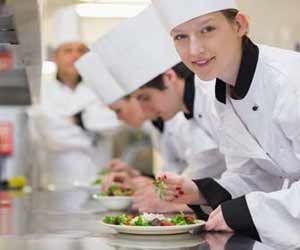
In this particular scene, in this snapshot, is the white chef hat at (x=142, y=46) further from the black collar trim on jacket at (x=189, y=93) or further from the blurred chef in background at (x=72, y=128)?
the blurred chef in background at (x=72, y=128)

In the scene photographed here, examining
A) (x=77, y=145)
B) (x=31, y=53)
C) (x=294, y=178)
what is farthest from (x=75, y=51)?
(x=294, y=178)

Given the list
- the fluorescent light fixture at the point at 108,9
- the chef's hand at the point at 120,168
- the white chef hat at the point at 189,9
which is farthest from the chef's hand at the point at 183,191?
the fluorescent light fixture at the point at 108,9

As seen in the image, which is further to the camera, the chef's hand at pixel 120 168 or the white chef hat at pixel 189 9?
the chef's hand at pixel 120 168

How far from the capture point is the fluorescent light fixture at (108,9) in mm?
5590

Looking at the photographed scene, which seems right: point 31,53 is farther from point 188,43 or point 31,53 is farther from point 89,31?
point 89,31

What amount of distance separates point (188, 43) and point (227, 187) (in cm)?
45

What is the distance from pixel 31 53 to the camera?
173 cm

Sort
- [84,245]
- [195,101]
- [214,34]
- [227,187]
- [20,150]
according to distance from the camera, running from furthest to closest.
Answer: [20,150], [195,101], [227,187], [214,34], [84,245]

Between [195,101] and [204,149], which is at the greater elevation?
[195,101]

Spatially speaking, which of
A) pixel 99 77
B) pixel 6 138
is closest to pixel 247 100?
pixel 99 77

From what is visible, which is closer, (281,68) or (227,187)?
(281,68)

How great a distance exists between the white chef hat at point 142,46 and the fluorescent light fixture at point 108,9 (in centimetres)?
322

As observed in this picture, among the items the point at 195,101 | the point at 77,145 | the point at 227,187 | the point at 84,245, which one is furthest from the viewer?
the point at 77,145

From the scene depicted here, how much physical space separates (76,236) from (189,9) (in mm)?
544
